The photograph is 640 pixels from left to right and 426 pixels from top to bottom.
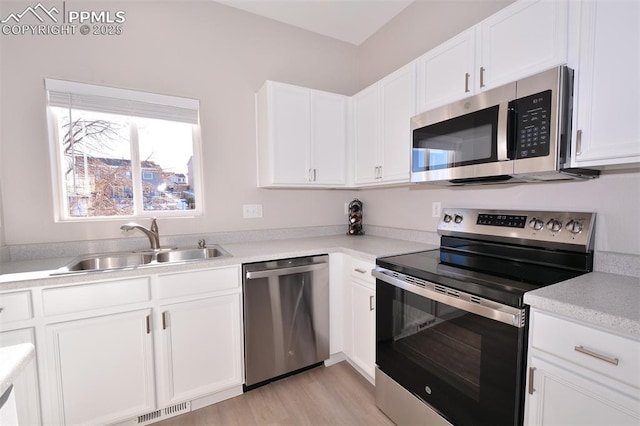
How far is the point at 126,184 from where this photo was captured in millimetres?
2051

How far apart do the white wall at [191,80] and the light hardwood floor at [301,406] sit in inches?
47.4

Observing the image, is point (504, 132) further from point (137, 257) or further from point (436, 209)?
point (137, 257)

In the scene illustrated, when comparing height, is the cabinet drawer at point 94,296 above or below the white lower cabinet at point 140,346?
above

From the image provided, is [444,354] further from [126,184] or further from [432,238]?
[126,184]

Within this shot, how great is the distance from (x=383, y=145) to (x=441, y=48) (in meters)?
0.69

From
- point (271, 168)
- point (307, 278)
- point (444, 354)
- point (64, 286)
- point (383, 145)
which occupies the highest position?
point (383, 145)

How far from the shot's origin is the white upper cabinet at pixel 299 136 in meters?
2.17

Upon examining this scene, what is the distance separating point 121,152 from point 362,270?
190cm

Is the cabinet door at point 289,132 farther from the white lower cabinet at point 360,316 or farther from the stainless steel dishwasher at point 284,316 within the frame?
the white lower cabinet at point 360,316

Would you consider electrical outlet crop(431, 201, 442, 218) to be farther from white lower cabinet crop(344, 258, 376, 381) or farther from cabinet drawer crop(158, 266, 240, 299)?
cabinet drawer crop(158, 266, 240, 299)

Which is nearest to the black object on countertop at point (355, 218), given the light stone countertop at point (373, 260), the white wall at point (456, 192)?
the white wall at point (456, 192)

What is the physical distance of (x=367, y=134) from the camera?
2.28m

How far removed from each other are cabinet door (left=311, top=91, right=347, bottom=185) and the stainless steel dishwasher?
2.41 feet

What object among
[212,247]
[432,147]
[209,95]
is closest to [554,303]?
[432,147]
